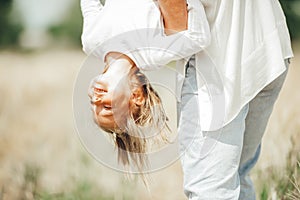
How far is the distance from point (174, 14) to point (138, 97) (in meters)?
0.17

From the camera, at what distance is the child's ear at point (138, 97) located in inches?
72.3

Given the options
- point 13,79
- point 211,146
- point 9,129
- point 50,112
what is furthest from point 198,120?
point 13,79

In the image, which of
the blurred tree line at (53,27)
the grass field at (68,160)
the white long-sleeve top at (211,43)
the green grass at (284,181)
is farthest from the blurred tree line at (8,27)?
the white long-sleeve top at (211,43)

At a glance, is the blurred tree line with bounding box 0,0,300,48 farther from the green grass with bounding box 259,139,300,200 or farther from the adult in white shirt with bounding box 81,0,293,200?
the adult in white shirt with bounding box 81,0,293,200

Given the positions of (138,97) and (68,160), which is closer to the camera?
(138,97)

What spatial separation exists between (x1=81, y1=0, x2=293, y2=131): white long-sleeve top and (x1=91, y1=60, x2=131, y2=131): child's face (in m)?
0.04

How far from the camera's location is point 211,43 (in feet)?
6.14

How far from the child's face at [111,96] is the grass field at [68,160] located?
2.22ft

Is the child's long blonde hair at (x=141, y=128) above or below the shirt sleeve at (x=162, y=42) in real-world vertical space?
below

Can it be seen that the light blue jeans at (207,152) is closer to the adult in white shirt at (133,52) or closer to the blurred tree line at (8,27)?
the adult in white shirt at (133,52)

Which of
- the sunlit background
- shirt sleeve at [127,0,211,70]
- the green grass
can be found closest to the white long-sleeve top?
shirt sleeve at [127,0,211,70]

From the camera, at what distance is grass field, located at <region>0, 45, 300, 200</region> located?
2855 millimetres

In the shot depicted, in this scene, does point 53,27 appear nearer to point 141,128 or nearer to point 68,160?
point 68,160

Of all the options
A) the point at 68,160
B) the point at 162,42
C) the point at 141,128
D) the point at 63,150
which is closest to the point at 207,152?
the point at 141,128
